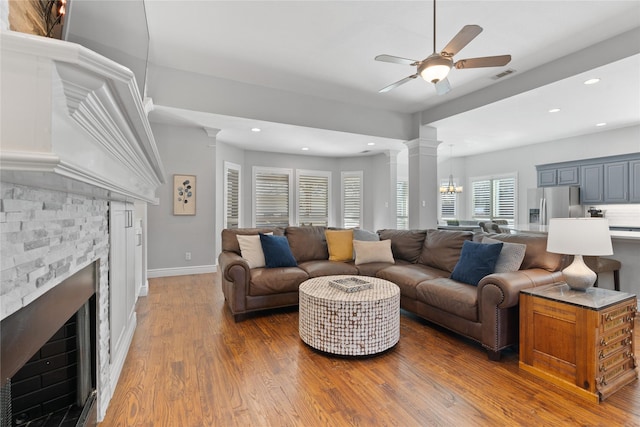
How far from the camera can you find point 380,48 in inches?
138

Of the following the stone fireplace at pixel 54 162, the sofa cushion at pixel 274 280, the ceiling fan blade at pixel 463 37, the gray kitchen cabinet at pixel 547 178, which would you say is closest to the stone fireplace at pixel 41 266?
the stone fireplace at pixel 54 162

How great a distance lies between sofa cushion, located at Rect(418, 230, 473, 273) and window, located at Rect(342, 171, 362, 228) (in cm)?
432

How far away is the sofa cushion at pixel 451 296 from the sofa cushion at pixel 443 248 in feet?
1.55

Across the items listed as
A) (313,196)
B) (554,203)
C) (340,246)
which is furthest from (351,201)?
(554,203)

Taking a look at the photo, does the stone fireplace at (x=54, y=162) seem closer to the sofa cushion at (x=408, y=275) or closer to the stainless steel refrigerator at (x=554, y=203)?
the sofa cushion at (x=408, y=275)

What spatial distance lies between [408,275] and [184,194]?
3.86 m

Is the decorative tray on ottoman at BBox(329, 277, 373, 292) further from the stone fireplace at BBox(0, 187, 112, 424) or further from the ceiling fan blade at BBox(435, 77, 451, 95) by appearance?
the ceiling fan blade at BBox(435, 77, 451, 95)

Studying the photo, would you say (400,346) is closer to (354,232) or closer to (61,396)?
(354,232)

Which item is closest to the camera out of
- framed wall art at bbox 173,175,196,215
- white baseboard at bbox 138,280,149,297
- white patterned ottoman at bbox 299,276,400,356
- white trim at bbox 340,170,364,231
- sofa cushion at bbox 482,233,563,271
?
white patterned ottoman at bbox 299,276,400,356

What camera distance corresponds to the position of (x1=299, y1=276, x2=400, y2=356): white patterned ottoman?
2320mm

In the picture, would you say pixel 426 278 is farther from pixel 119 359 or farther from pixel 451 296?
pixel 119 359

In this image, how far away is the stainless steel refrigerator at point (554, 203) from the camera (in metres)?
6.22

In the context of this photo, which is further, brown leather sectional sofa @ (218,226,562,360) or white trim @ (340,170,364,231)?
white trim @ (340,170,364,231)

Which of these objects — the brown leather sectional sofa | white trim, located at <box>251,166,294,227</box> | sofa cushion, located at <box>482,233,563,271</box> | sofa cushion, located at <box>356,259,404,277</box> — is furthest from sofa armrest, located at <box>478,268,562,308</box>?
white trim, located at <box>251,166,294,227</box>
